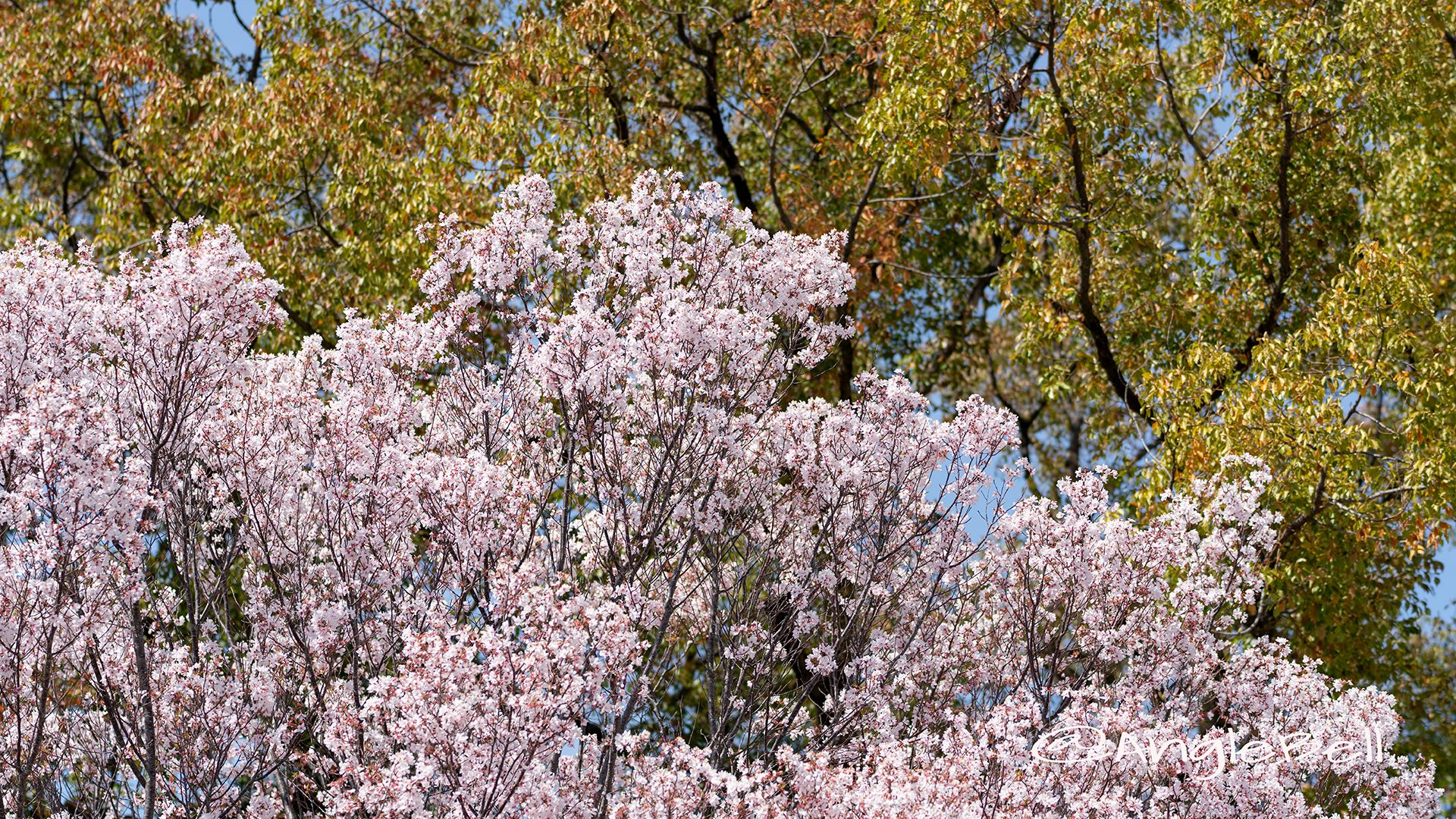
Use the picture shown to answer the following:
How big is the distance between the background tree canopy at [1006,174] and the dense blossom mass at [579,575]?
287 cm

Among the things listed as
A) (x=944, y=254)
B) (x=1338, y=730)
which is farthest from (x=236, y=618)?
(x=944, y=254)

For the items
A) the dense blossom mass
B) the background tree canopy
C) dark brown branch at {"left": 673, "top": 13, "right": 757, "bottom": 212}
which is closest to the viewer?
the dense blossom mass

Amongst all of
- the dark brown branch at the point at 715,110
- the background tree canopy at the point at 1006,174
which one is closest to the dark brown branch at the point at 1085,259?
the background tree canopy at the point at 1006,174

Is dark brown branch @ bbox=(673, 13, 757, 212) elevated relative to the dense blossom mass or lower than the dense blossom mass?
elevated

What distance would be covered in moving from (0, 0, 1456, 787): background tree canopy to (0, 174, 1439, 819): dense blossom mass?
2.87m

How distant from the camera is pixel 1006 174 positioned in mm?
17672

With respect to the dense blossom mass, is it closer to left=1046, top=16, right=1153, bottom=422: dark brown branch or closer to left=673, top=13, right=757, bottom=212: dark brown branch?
left=1046, top=16, right=1153, bottom=422: dark brown branch

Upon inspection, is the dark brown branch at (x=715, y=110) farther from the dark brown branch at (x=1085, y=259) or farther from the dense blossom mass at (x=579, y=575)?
the dense blossom mass at (x=579, y=575)

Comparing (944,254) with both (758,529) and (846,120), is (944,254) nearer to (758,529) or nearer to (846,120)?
(846,120)

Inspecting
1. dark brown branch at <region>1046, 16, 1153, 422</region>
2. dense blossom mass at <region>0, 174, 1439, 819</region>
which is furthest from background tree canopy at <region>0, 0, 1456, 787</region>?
dense blossom mass at <region>0, 174, 1439, 819</region>

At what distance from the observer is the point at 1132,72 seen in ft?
55.6

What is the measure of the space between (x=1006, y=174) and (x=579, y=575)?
8374 millimetres

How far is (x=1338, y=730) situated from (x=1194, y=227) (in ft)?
28.2

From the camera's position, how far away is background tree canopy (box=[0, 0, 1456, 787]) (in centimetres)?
1559
